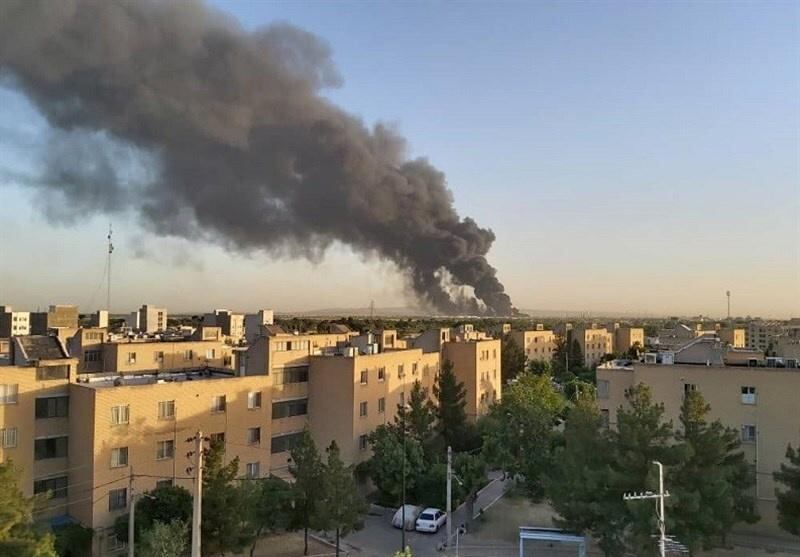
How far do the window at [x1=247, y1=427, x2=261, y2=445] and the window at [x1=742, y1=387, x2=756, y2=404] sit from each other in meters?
19.2

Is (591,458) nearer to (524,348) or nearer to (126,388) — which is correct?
(126,388)

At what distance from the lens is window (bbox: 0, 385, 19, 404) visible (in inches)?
883

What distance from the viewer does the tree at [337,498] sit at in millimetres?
22031

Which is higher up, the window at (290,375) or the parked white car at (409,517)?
the window at (290,375)

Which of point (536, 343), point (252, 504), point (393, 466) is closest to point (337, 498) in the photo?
point (252, 504)

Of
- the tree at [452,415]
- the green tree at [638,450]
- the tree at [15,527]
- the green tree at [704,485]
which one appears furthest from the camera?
the tree at [452,415]

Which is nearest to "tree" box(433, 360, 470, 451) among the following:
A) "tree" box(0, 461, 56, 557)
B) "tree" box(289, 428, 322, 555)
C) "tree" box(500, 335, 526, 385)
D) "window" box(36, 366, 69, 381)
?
"tree" box(289, 428, 322, 555)

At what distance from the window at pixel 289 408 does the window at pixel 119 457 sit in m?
7.28

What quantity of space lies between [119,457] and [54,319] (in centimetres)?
3161

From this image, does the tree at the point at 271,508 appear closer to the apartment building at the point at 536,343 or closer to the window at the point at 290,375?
the window at the point at 290,375

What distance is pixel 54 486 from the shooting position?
914 inches

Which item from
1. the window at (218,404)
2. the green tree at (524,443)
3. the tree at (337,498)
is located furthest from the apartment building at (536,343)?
the tree at (337,498)

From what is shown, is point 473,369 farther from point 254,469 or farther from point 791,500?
point 791,500

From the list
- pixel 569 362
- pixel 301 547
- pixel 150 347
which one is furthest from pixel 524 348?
pixel 301 547
